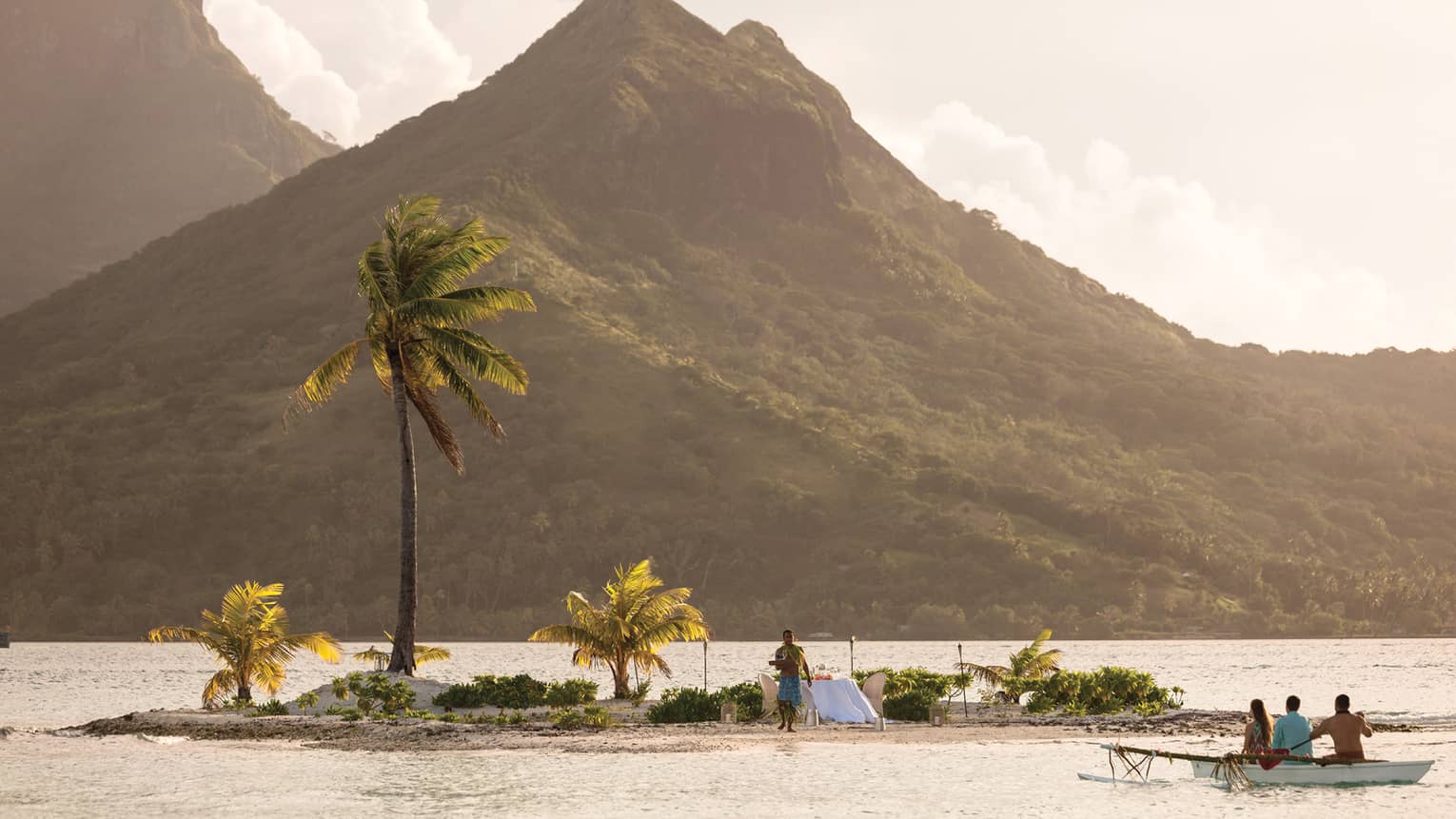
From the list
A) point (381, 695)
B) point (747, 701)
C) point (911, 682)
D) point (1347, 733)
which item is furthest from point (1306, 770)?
point (381, 695)

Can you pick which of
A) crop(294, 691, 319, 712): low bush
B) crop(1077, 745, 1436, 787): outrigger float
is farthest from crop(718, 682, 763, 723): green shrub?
crop(1077, 745, 1436, 787): outrigger float

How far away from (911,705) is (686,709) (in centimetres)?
609

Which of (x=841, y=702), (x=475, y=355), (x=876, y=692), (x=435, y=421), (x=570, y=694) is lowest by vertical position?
(x=841, y=702)

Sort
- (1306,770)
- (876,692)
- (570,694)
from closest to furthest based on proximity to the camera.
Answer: (1306,770), (876,692), (570,694)

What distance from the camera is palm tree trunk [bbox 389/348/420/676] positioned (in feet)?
141

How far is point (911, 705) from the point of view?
43.4 metres

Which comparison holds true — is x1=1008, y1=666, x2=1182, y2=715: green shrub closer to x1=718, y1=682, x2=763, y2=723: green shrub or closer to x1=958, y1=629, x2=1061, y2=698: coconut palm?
x1=958, y1=629, x2=1061, y2=698: coconut palm

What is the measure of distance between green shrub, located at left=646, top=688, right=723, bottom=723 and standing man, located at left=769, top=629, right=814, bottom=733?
3.16m

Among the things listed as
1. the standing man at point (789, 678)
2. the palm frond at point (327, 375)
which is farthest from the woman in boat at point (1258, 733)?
the palm frond at point (327, 375)

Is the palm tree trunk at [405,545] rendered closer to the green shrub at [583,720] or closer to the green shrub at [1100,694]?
the green shrub at [583,720]

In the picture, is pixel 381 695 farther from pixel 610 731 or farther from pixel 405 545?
pixel 610 731

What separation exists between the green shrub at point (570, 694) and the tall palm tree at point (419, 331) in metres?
3.84

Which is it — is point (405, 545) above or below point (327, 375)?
below

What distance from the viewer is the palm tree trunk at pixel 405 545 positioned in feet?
141
